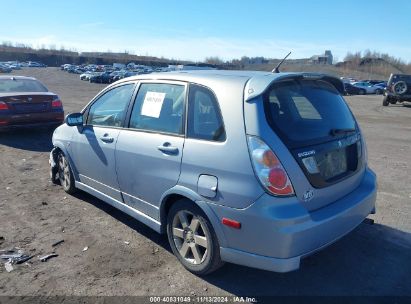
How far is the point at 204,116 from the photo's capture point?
332 centimetres

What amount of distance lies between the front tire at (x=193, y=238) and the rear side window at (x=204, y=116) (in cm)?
62

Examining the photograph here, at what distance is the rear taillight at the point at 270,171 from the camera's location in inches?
112

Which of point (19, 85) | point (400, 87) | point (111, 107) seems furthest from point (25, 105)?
point (400, 87)

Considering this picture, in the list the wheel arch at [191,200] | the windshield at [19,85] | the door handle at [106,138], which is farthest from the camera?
the windshield at [19,85]

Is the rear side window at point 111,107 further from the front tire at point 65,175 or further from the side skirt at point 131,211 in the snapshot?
the front tire at point 65,175

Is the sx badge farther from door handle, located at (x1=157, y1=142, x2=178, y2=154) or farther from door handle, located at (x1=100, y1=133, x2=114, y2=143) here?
door handle, located at (x1=100, y1=133, x2=114, y2=143)

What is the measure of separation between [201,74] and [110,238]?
210 cm

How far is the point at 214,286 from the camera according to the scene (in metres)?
3.33

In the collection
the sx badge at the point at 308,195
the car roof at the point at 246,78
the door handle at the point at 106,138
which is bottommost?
the sx badge at the point at 308,195

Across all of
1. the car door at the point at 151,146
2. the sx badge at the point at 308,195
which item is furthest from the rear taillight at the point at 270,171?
the car door at the point at 151,146

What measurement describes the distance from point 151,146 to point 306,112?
1.49m

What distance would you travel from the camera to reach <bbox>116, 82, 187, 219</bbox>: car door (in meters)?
3.50

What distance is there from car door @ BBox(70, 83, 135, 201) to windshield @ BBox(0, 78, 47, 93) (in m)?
5.96

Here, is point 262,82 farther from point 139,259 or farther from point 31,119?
point 31,119
